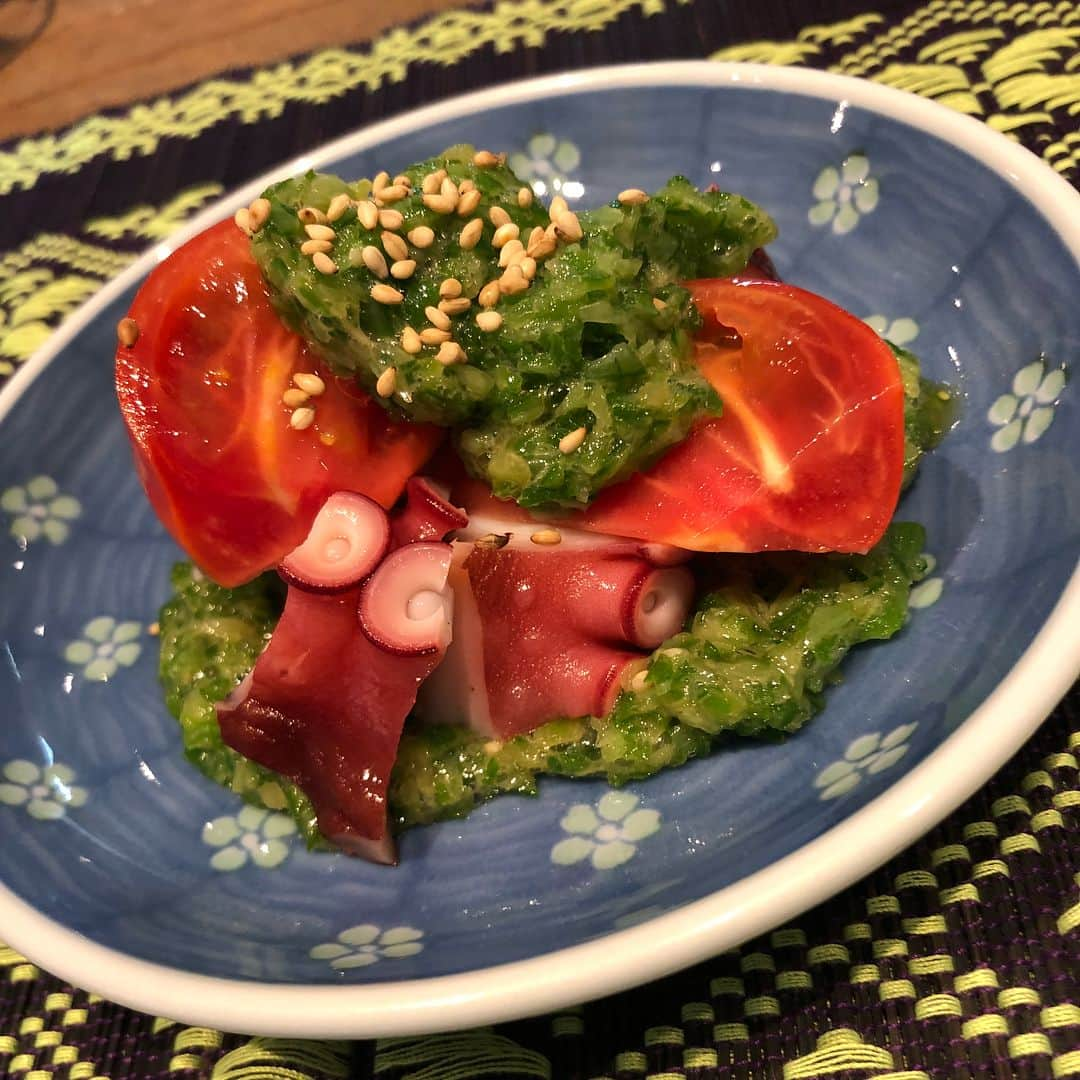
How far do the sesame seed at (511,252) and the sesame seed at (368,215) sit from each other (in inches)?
10.0

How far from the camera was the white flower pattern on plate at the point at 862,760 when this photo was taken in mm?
1532

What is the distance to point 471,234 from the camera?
1.85 meters

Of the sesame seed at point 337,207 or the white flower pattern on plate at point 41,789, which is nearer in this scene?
the sesame seed at point 337,207

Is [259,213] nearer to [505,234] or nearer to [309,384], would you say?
[309,384]

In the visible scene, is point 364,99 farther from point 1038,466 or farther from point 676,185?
point 1038,466

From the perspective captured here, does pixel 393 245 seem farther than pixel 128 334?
No

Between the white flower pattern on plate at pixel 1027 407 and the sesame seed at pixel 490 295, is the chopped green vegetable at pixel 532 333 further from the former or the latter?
the white flower pattern on plate at pixel 1027 407

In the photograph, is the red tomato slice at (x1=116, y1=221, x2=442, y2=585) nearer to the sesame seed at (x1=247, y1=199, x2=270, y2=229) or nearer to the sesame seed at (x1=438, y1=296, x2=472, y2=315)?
the sesame seed at (x1=247, y1=199, x2=270, y2=229)

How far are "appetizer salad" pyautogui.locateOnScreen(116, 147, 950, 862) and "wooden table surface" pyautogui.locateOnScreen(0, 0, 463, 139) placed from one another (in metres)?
2.92

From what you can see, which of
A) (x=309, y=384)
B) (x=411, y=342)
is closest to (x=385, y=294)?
(x=411, y=342)

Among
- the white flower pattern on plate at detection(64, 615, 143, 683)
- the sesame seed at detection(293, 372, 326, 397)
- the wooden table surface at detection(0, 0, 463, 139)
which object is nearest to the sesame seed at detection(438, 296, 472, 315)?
the sesame seed at detection(293, 372, 326, 397)

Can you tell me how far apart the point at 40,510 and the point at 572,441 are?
160cm

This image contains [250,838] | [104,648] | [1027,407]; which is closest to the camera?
[1027,407]

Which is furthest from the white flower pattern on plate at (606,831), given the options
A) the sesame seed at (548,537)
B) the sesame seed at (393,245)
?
the sesame seed at (393,245)
